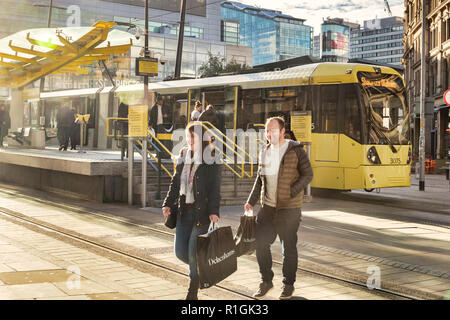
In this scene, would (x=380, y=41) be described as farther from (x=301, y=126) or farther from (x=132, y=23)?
(x=301, y=126)

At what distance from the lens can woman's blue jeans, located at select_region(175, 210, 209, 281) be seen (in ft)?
18.6

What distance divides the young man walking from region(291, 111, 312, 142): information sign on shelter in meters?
7.84

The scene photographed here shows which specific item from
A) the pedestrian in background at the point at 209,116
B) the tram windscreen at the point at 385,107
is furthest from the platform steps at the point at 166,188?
the tram windscreen at the point at 385,107

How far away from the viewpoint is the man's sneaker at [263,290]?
19.5ft

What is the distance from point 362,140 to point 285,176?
9961mm

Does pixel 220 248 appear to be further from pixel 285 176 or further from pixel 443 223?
pixel 443 223

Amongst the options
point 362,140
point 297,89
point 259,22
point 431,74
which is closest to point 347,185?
point 362,140

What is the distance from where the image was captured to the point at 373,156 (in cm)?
1560

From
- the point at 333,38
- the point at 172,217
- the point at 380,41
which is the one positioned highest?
the point at 380,41

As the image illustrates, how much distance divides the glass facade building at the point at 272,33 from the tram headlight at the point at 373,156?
12083cm

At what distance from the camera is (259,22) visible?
14100cm

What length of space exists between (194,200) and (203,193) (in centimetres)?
11

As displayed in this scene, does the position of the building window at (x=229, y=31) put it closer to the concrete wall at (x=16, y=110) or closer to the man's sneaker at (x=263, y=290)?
the concrete wall at (x=16, y=110)

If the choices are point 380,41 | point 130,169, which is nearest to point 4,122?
Result: point 130,169
